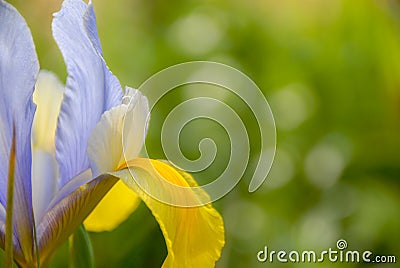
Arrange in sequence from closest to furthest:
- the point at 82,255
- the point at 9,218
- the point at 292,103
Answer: the point at 9,218, the point at 82,255, the point at 292,103

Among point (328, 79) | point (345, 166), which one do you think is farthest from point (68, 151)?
point (328, 79)

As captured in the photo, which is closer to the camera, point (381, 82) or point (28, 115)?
point (28, 115)

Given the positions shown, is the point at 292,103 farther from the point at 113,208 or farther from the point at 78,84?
the point at 78,84

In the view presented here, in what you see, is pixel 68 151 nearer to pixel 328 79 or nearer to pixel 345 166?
pixel 345 166

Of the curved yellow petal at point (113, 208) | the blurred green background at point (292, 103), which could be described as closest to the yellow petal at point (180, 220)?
the curved yellow petal at point (113, 208)

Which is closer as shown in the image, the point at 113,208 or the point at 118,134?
the point at 118,134

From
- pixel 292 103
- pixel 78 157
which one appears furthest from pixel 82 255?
pixel 292 103
